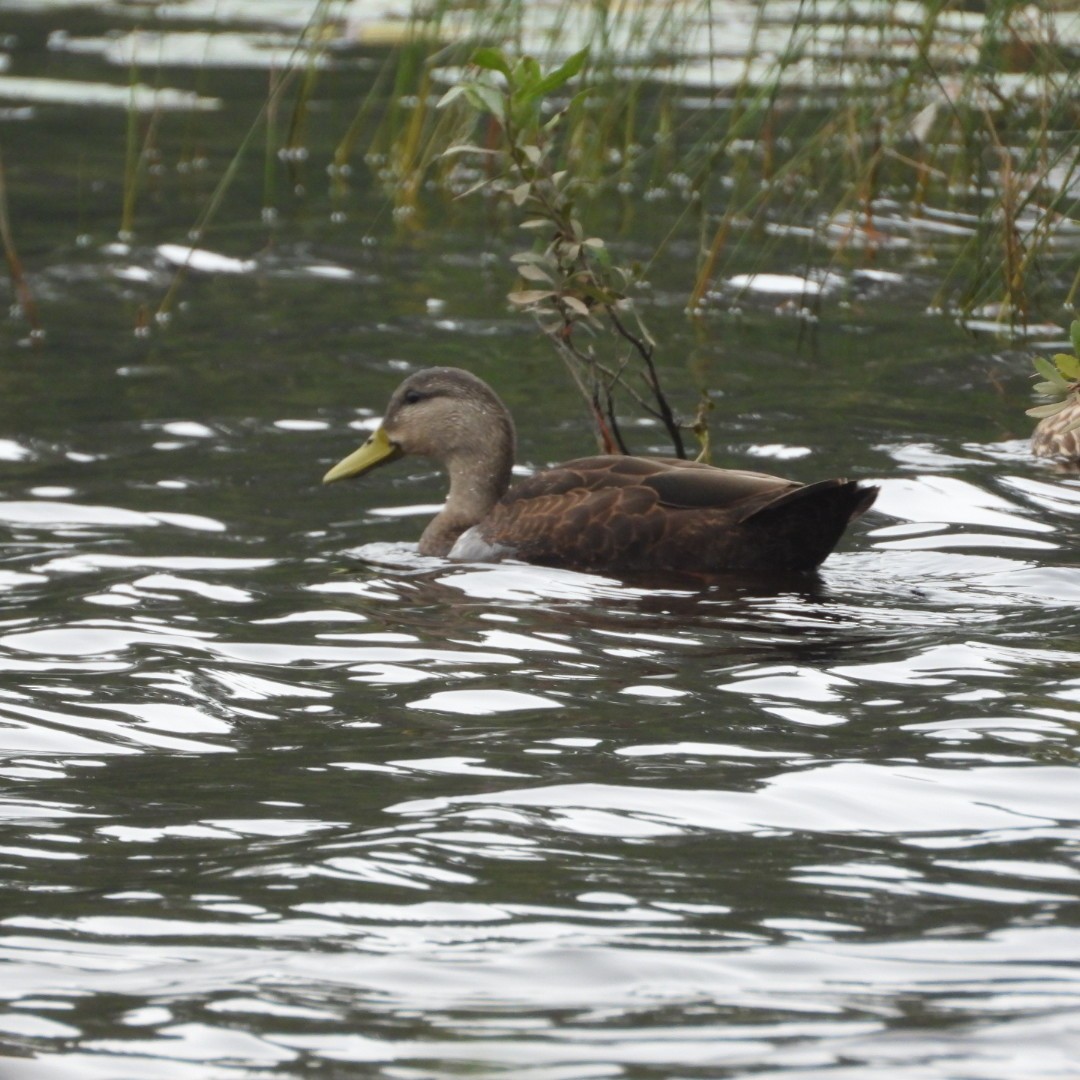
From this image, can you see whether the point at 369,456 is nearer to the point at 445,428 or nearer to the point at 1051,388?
the point at 445,428

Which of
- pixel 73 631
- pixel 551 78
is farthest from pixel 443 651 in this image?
pixel 551 78

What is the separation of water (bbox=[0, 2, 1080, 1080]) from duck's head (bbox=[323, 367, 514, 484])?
0.36m

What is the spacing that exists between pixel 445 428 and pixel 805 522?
1.84m

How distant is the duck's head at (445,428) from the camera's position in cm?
833

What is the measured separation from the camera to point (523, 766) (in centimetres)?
500

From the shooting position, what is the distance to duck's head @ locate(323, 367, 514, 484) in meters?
8.33

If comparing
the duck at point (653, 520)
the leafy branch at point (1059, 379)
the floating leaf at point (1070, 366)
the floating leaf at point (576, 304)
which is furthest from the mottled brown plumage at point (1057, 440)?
the floating leaf at point (1070, 366)

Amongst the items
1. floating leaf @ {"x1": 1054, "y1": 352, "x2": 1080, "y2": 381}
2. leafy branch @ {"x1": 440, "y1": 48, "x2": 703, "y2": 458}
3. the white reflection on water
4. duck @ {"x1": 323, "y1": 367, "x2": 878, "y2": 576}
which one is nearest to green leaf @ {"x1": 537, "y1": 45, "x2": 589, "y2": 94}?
leafy branch @ {"x1": 440, "y1": 48, "x2": 703, "y2": 458}

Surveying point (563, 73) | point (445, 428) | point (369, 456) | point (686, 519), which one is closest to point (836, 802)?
point (686, 519)

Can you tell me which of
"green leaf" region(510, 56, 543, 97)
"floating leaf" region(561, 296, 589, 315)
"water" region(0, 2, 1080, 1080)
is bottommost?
"water" region(0, 2, 1080, 1080)

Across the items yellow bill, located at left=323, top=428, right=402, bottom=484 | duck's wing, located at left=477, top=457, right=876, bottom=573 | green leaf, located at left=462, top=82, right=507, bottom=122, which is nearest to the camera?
duck's wing, located at left=477, top=457, right=876, bottom=573

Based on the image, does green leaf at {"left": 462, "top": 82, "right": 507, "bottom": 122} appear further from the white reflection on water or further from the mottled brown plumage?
the white reflection on water

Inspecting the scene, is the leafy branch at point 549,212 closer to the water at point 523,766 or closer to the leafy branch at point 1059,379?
the water at point 523,766

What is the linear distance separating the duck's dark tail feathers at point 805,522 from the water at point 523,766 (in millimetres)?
209
